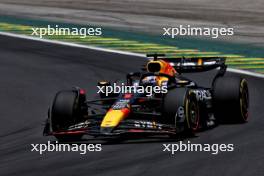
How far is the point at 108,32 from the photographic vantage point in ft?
114

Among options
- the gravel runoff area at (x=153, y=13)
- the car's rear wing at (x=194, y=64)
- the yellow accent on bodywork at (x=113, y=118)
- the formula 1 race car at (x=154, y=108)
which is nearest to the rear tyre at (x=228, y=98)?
the formula 1 race car at (x=154, y=108)

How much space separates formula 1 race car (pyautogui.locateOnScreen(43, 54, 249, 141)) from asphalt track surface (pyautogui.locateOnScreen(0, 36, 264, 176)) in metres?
0.28

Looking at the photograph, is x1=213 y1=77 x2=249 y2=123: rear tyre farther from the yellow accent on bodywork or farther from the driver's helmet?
the yellow accent on bodywork

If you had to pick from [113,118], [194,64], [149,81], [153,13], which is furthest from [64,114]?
[153,13]

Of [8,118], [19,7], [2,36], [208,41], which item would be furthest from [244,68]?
[19,7]

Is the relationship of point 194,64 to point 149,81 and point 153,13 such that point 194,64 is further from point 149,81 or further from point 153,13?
point 153,13

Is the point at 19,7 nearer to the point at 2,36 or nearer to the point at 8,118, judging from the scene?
the point at 2,36

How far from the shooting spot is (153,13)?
130 ft

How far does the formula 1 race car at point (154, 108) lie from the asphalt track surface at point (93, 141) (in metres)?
0.28

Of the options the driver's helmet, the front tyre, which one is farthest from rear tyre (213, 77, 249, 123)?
the front tyre

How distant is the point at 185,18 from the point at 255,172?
23771mm

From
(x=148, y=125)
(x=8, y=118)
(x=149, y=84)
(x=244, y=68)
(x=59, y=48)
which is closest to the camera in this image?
(x=148, y=125)

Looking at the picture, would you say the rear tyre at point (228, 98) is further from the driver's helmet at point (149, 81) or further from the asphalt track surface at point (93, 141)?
the driver's helmet at point (149, 81)

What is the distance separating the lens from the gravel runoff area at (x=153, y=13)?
35750mm
